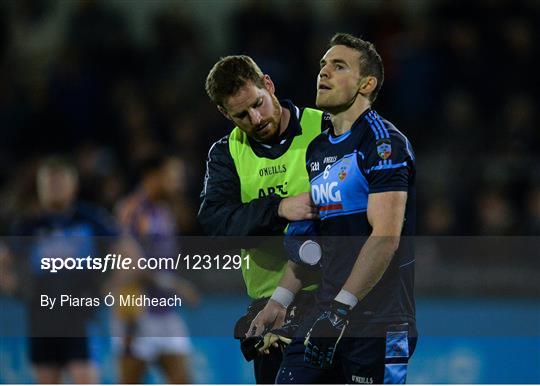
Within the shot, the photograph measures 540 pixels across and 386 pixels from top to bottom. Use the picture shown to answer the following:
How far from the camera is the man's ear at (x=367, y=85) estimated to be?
4055 millimetres

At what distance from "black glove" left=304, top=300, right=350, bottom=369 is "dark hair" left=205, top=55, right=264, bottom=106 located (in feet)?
3.29

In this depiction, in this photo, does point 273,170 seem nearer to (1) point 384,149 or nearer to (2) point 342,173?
(2) point 342,173

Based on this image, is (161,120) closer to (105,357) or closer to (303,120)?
(105,357)

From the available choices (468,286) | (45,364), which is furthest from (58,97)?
(468,286)

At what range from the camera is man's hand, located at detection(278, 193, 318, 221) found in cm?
413

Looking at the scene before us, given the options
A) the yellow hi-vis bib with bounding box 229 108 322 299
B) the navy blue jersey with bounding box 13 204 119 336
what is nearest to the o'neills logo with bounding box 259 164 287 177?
the yellow hi-vis bib with bounding box 229 108 322 299

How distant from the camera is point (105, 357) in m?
8.07

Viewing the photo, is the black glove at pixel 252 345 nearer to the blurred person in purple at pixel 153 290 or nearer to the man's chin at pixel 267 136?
the man's chin at pixel 267 136

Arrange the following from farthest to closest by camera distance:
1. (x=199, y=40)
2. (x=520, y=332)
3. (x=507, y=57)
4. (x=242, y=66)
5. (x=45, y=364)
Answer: (x=199, y=40)
(x=507, y=57)
(x=520, y=332)
(x=45, y=364)
(x=242, y=66)

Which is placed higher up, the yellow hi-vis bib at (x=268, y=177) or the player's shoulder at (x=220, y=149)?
the player's shoulder at (x=220, y=149)

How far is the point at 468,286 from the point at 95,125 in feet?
13.0

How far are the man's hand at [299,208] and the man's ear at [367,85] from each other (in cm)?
47

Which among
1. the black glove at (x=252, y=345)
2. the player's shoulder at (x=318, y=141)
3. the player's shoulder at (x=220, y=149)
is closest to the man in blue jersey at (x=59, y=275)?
the player's shoulder at (x=220, y=149)

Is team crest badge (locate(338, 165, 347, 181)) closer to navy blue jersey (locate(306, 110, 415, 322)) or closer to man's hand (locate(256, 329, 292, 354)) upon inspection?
navy blue jersey (locate(306, 110, 415, 322))
